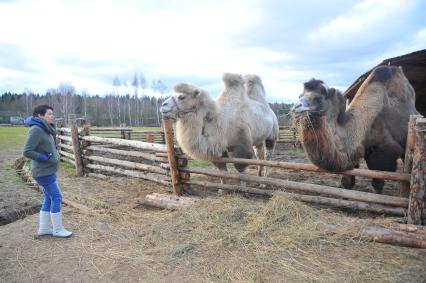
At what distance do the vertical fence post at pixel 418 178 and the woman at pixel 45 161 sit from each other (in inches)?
198

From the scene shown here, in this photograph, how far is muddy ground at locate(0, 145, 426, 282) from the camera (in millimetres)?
3471

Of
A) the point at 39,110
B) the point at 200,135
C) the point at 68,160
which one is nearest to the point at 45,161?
the point at 39,110

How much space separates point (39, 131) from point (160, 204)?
251 centimetres

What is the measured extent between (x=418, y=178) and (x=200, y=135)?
3.61m

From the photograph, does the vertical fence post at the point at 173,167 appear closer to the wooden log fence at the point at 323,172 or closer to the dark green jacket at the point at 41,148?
the wooden log fence at the point at 323,172

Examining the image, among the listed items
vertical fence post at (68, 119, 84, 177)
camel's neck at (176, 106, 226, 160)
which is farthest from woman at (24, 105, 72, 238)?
vertical fence post at (68, 119, 84, 177)

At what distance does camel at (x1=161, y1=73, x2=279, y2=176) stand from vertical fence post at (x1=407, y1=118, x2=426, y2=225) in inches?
119

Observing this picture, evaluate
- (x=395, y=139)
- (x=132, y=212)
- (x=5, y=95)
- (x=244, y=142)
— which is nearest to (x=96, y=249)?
(x=132, y=212)

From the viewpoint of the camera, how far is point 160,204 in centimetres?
604

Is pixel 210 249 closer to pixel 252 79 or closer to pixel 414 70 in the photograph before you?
pixel 252 79

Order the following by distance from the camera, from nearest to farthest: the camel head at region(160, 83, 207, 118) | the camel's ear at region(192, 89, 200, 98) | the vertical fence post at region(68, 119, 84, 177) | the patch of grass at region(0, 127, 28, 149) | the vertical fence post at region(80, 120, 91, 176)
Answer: the camel head at region(160, 83, 207, 118) → the camel's ear at region(192, 89, 200, 98) → the vertical fence post at region(68, 119, 84, 177) → the vertical fence post at region(80, 120, 91, 176) → the patch of grass at region(0, 127, 28, 149)

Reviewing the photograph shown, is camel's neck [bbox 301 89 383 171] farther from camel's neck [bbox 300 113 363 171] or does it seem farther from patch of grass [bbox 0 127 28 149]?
patch of grass [bbox 0 127 28 149]

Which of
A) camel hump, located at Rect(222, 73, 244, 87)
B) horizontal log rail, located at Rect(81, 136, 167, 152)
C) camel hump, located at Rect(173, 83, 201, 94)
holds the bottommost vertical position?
horizontal log rail, located at Rect(81, 136, 167, 152)

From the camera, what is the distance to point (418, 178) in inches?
157
